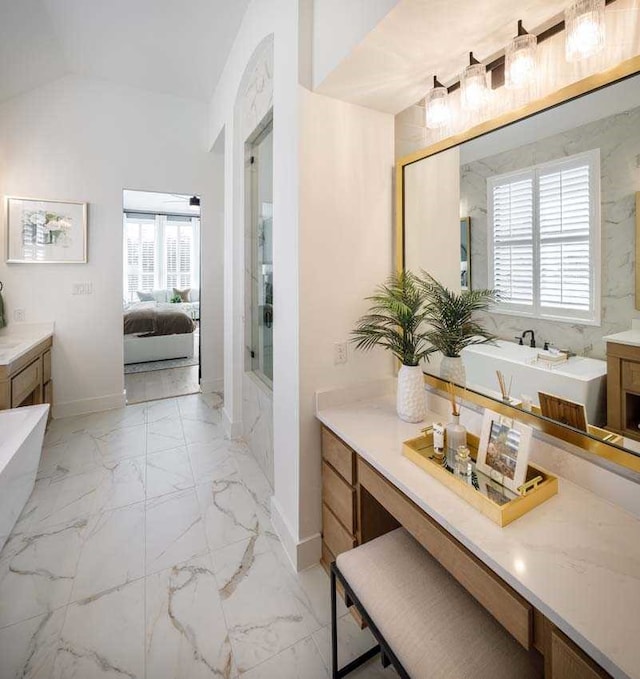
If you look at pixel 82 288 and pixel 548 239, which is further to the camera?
pixel 82 288

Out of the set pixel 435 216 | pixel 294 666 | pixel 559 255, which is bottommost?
pixel 294 666

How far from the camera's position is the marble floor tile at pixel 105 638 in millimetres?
1280

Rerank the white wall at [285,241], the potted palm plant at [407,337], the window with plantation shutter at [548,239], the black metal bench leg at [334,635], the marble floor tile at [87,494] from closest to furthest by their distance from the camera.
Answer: the window with plantation shutter at [548,239], the black metal bench leg at [334,635], the potted palm plant at [407,337], the white wall at [285,241], the marble floor tile at [87,494]

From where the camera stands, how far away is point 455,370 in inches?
58.3

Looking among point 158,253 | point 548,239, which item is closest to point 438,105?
point 548,239

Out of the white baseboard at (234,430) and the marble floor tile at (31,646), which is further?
the white baseboard at (234,430)

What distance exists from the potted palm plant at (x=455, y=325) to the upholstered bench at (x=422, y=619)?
685 mm

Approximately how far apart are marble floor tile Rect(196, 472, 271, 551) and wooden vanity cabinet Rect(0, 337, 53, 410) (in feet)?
4.50

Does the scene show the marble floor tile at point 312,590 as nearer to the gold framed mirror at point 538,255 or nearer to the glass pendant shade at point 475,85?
the gold framed mirror at point 538,255

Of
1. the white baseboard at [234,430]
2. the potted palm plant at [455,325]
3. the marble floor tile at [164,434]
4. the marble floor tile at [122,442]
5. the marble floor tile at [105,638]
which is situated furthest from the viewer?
the white baseboard at [234,430]

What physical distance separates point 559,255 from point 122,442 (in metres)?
3.30

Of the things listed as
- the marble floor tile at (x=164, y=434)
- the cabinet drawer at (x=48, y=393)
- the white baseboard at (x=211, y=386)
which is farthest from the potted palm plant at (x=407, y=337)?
the cabinet drawer at (x=48, y=393)

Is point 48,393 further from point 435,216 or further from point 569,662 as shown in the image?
point 569,662

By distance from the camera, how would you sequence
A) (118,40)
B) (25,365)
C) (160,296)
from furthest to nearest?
(160,296)
(118,40)
(25,365)
